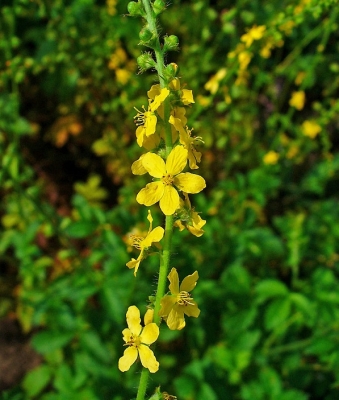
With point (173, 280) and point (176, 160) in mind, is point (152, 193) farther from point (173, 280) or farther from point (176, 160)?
point (173, 280)

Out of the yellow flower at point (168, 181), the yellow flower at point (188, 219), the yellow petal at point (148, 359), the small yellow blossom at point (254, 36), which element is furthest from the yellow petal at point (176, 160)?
the small yellow blossom at point (254, 36)

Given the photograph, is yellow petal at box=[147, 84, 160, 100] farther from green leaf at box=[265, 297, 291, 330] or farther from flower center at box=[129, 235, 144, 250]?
green leaf at box=[265, 297, 291, 330]

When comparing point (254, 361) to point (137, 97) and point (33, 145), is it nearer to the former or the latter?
point (137, 97)

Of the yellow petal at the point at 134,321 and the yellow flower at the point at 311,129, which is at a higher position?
the yellow petal at the point at 134,321

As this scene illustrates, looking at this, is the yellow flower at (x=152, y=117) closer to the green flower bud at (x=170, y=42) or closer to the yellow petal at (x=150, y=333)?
the green flower bud at (x=170, y=42)

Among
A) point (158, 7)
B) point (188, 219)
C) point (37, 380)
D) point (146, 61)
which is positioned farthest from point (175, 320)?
point (37, 380)

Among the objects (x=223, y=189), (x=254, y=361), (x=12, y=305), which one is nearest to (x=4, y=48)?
(x=223, y=189)

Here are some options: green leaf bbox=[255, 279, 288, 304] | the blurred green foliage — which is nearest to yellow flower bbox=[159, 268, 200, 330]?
the blurred green foliage
